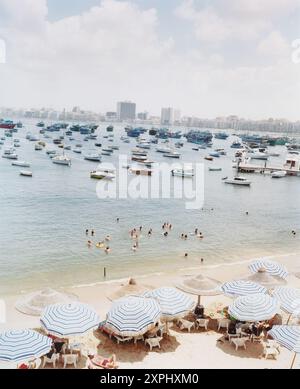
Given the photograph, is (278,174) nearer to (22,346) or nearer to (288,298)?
(288,298)

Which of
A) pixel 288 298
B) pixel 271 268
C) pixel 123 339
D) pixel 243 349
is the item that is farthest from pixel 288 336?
pixel 271 268

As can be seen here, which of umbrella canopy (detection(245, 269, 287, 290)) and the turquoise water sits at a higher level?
umbrella canopy (detection(245, 269, 287, 290))

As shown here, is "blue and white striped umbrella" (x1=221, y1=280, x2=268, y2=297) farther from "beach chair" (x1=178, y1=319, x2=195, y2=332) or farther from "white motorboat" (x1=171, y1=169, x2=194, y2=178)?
"white motorboat" (x1=171, y1=169, x2=194, y2=178)

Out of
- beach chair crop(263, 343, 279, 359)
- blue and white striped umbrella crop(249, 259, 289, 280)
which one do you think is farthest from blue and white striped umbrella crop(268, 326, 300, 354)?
blue and white striped umbrella crop(249, 259, 289, 280)

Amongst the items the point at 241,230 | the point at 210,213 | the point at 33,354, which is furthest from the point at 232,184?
the point at 33,354

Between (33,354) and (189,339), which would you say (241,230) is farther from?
(33,354)

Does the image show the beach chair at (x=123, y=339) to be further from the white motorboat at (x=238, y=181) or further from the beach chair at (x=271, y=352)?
the white motorboat at (x=238, y=181)
